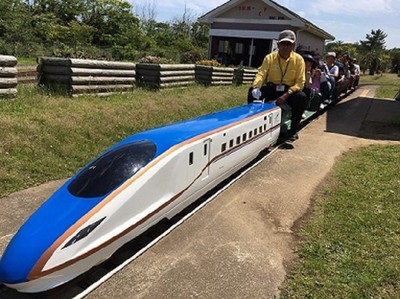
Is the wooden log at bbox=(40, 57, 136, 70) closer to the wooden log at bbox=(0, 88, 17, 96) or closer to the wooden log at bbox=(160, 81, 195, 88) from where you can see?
the wooden log at bbox=(0, 88, 17, 96)

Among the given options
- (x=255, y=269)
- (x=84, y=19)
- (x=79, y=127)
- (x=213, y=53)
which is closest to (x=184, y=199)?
(x=255, y=269)

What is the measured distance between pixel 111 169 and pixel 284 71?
551cm

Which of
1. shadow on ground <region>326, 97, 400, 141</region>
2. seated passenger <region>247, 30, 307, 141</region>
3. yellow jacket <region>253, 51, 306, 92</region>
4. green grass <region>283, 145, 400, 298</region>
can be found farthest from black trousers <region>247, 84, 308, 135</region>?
shadow on ground <region>326, 97, 400, 141</region>

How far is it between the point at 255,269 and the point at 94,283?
5.07ft

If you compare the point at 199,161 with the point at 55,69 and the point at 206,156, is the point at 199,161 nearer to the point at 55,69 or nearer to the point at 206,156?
the point at 206,156

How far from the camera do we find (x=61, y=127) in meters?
7.27

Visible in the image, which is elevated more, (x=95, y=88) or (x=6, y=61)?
(x=6, y=61)

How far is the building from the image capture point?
2788 centimetres

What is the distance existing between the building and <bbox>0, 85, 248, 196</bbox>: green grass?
19.0 m

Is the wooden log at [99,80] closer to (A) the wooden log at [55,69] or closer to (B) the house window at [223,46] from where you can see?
(A) the wooden log at [55,69]

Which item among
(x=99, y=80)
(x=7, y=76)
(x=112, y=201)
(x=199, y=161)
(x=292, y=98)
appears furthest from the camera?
(x=99, y=80)

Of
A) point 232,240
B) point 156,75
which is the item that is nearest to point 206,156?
point 232,240

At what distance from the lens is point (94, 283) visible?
11.7 feet

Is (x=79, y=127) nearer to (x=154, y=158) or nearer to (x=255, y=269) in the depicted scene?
(x=154, y=158)
